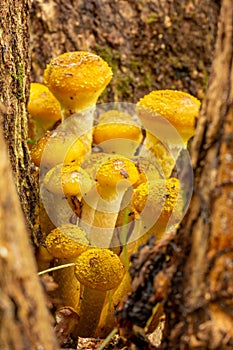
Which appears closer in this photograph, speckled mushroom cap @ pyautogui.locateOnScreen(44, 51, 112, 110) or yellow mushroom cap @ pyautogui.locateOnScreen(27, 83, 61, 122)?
speckled mushroom cap @ pyautogui.locateOnScreen(44, 51, 112, 110)

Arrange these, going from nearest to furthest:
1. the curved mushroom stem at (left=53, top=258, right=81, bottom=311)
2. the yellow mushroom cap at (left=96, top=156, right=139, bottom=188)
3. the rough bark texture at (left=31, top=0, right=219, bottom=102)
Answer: the yellow mushroom cap at (left=96, top=156, right=139, bottom=188) < the curved mushroom stem at (left=53, top=258, right=81, bottom=311) < the rough bark texture at (left=31, top=0, right=219, bottom=102)

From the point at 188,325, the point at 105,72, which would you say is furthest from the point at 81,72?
the point at 188,325

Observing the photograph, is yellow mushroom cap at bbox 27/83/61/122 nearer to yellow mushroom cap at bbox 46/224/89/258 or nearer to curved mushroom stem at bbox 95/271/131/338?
yellow mushroom cap at bbox 46/224/89/258

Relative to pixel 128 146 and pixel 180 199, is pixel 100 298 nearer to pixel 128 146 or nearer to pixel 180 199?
pixel 180 199

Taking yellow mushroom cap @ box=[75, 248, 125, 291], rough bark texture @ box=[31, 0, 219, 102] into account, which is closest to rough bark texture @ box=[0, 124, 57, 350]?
yellow mushroom cap @ box=[75, 248, 125, 291]

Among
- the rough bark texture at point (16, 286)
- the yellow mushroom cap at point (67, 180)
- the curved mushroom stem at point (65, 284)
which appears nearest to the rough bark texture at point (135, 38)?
the yellow mushroom cap at point (67, 180)
